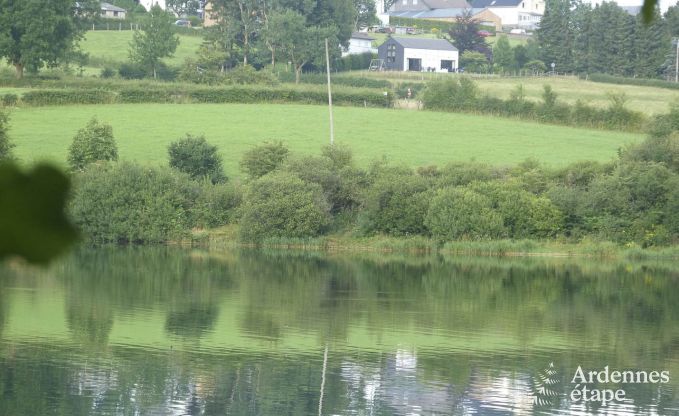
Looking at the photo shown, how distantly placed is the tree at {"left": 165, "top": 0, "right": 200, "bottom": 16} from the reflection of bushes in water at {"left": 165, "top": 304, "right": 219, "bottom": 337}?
8973 cm

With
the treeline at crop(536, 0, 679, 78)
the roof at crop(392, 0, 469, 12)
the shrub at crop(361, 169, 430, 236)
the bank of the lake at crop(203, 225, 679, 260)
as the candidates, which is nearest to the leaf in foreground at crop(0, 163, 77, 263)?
the bank of the lake at crop(203, 225, 679, 260)

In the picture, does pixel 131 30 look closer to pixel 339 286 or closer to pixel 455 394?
pixel 339 286

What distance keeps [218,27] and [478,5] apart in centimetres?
7522

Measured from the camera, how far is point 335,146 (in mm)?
47531

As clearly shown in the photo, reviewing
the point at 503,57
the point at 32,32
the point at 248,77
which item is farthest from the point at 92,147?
the point at 503,57

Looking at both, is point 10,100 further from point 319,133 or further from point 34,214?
point 34,214

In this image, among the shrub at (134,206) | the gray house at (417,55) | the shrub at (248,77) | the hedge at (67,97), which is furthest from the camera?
the gray house at (417,55)

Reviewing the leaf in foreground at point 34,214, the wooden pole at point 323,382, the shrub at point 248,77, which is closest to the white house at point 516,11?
the shrub at point 248,77

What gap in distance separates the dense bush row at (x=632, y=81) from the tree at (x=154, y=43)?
33127 millimetres

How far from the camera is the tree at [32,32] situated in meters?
63.4

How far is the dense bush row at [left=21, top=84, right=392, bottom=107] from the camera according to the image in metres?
62.1

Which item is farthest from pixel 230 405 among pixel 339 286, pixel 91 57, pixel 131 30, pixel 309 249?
pixel 131 30

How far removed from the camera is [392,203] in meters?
42.6

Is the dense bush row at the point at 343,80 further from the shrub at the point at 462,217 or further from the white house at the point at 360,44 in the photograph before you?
the shrub at the point at 462,217
